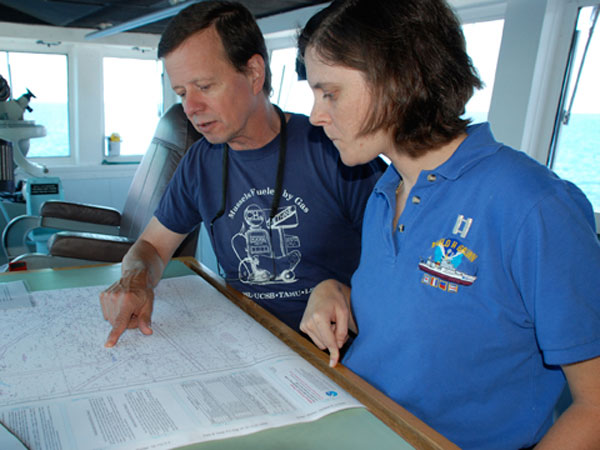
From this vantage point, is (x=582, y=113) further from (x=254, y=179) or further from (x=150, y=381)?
(x=150, y=381)

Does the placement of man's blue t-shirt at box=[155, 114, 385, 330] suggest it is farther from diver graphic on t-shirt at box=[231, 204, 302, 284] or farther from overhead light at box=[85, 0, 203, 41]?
overhead light at box=[85, 0, 203, 41]

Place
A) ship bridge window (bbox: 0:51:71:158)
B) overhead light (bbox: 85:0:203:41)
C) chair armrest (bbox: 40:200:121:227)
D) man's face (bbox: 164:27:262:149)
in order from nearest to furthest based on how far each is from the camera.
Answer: man's face (bbox: 164:27:262:149) → overhead light (bbox: 85:0:203:41) → chair armrest (bbox: 40:200:121:227) → ship bridge window (bbox: 0:51:71:158)

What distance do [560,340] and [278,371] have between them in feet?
1.44

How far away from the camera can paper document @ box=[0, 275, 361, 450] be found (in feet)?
2.20

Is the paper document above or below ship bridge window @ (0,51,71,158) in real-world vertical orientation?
below

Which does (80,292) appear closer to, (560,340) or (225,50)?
(225,50)

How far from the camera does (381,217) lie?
972mm

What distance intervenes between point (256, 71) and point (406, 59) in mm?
705

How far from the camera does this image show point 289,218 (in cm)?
133

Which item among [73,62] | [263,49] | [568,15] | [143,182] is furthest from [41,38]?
[568,15]

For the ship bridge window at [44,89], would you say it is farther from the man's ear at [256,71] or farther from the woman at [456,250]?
the woman at [456,250]

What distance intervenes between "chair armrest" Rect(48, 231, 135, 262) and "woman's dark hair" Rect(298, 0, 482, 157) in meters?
1.51

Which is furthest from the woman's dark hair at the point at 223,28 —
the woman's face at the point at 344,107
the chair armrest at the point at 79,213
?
the chair armrest at the point at 79,213

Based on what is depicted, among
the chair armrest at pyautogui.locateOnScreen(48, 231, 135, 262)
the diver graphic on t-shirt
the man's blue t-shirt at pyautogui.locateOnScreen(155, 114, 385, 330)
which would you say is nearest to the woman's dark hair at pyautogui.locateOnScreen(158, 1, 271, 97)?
the man's blue t-shirt at pyautogui.locateOnScreen(155, 114, 385, 330)
